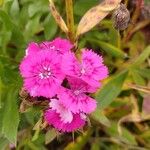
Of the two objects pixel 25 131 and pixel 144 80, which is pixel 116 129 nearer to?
pixel 144 80

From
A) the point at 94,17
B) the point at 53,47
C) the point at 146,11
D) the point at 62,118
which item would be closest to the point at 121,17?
the point at 94,17

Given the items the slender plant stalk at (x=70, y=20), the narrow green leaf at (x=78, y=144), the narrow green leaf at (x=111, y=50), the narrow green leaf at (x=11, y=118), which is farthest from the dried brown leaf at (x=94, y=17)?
the narrow green leaf at (x=78, y=144)

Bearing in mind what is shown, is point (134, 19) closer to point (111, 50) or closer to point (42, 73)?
point (111, 50)

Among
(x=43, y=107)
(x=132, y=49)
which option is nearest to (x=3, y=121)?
(x=43, y=107)

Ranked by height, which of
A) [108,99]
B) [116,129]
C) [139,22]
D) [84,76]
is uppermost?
[139,22]

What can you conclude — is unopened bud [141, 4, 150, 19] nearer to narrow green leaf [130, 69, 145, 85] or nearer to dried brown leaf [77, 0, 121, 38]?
narrow green leaf [130, 69, 145, 85]

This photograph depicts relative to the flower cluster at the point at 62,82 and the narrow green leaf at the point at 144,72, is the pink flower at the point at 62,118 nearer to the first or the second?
the flower cluster at the point at 62,82
